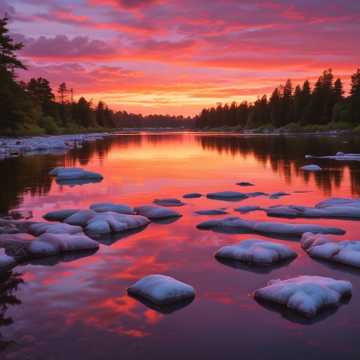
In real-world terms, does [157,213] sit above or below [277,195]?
above

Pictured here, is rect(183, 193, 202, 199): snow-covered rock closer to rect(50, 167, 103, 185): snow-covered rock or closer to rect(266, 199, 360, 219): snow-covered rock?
rect(266, 199, 360, 219): snow-covered rock

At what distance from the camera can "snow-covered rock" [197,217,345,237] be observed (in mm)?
9914

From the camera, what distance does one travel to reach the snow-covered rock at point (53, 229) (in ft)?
31.3

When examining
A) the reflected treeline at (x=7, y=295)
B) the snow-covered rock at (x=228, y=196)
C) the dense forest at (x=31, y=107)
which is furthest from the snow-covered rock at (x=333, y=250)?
the dense forest at (x=31, y=107)

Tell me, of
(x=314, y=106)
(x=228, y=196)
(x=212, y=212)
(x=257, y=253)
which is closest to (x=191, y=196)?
(x=228, y=196)

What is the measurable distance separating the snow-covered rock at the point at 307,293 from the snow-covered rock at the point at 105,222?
4.47 metres

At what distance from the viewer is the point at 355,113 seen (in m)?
77.1

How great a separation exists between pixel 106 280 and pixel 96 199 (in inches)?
304

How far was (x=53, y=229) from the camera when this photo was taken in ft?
31.4

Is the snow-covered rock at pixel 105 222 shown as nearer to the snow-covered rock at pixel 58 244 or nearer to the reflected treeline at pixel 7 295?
the snow-covered rock at pixel 58 244

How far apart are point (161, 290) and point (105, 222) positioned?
4099 millimetres

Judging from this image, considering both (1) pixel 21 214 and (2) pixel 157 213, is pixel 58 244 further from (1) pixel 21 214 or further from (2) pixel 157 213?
(1) pixel 21 214

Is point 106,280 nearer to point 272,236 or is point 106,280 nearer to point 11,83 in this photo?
point 272,236

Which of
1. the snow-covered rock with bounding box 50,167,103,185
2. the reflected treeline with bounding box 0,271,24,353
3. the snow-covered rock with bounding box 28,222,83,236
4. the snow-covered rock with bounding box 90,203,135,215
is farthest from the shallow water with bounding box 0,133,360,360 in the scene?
the snow-covered rock with bounding box 50,167,103,185
